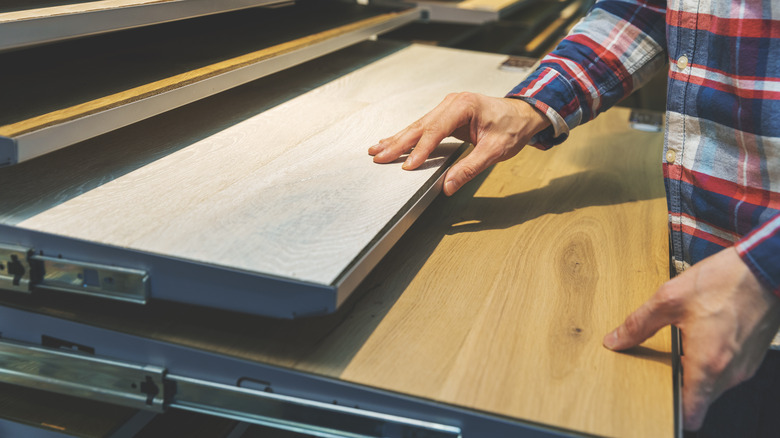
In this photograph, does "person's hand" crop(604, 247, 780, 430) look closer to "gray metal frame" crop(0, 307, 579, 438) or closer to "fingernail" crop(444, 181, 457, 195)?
"gray metal frame" crop(0, 307, 579, 438)

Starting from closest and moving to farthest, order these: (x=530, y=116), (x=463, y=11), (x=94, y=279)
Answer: (x=94, y=279), (x=530, y=116), (x=463, y=11)

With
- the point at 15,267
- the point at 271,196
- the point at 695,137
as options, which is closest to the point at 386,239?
the point at 271,196

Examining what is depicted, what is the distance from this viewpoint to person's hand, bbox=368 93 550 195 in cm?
83

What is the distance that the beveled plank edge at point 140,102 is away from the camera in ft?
1.96

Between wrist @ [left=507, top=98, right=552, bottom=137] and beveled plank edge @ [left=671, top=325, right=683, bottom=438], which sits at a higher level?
wrist @ [left=507, top=98, right=552, bottom=137]

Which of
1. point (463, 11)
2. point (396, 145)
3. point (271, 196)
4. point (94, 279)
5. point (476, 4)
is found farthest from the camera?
point (476, 4)

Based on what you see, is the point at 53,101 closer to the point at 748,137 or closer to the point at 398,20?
the point at 748,137

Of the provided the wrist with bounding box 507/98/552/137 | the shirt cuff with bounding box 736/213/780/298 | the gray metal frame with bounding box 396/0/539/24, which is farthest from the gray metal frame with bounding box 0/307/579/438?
the gray metal frame with bounding box 396/0/539/24

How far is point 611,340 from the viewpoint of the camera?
2.12 feet

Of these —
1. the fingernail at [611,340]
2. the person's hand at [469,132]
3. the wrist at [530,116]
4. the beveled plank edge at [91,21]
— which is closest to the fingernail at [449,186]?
the person's hand at [469,132]

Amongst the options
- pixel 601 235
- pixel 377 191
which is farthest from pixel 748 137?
pixel 377 191

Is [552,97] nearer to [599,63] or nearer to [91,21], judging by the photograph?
[599,63]

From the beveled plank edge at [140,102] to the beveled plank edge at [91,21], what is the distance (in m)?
0.07

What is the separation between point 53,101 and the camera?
2.31ft
